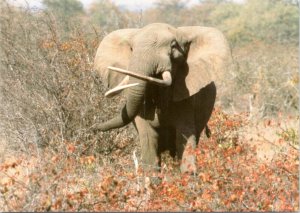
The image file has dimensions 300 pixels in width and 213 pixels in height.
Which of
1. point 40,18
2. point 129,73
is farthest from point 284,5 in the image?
point 129,73

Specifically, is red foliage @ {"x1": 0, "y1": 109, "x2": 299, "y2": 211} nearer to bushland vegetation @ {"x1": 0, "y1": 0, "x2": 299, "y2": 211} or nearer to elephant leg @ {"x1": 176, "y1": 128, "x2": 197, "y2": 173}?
bushland vegetation @ {"x1": 0, "y1": 0, "x2": 299, "y2": 211}

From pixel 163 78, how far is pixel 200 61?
68cm

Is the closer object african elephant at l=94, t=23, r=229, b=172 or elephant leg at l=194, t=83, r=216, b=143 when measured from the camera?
african elephant at l=94, t=23, r=229, b=172

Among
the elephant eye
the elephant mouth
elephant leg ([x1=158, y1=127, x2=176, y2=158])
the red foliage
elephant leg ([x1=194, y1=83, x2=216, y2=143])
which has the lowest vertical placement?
elephant leg ([x1=158, y1=127, x2=176, y2=158])

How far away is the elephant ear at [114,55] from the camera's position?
803 centimetres

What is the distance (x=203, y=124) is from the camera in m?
8.46

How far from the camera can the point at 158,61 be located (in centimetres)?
745

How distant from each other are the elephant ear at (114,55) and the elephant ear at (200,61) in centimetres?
56

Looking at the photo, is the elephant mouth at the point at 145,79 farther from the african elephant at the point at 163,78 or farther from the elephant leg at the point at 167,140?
the elephant leg at the point at 167,140

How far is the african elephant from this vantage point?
746cm

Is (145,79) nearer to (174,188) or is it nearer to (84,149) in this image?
(174,188)

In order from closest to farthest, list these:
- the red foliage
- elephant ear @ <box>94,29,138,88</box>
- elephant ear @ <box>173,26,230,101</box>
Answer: the red foliage → elephant ear @ <box>173,26,230,101</box> → elephant ear @ <box>94,29,138,88</box>

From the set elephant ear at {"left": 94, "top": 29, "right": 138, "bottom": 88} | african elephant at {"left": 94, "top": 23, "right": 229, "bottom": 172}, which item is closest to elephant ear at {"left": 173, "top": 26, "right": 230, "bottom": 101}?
african elephant at {"left": 94, "top": 23, "right": 229, "bottom": 172}

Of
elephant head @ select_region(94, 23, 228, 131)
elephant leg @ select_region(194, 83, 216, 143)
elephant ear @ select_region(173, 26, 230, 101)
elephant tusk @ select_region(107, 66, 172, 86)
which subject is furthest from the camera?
elephant leg @ select_region(194, 83, 216, 143)
